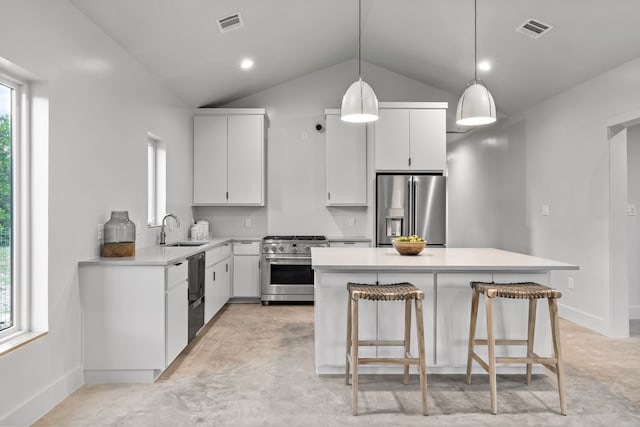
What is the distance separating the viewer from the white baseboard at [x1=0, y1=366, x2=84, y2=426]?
7.60ft

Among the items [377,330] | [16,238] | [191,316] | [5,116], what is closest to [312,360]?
[377,330]

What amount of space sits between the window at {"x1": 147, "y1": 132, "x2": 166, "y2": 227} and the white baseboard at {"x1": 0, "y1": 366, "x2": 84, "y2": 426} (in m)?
2.01

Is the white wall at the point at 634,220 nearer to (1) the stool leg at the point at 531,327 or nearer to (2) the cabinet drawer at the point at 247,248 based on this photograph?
(1) the stool leg at the point at 531,327

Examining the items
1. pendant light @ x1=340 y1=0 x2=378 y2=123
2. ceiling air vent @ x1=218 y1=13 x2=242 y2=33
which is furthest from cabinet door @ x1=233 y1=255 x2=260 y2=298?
pendant light @ x1=340 y1=0 x2=378 y2=123

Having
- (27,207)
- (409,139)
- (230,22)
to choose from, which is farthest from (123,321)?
(409,139)

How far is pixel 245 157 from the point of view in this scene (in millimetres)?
5781

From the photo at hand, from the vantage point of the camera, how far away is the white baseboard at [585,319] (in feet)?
14.1

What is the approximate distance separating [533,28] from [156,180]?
388cm

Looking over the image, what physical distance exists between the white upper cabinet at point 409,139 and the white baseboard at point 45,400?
381cm

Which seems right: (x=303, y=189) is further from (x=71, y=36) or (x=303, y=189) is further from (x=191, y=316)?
(x=71, y=36)

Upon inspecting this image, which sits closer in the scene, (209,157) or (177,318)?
(177,318)

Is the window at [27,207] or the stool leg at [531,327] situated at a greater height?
the window at [27,207]

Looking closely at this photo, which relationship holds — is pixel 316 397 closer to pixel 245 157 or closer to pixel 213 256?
pixel 213 256

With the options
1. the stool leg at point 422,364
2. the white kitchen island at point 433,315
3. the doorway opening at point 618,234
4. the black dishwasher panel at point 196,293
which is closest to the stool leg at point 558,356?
the white kitchen island at point 433,315
